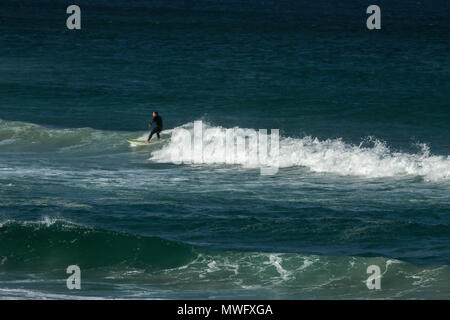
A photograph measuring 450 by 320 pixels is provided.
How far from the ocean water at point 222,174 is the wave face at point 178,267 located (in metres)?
0.04

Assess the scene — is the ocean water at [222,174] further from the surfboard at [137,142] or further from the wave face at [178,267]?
the surfboard at [137,142]

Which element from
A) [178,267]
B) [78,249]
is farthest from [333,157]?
[78,249]

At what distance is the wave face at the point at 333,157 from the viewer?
27.0 metres

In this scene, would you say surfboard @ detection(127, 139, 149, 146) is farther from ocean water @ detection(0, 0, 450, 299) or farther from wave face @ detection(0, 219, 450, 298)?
wave face @ detection(0, 219, 450, 298)

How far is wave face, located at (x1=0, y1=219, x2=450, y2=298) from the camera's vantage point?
17.3 metres

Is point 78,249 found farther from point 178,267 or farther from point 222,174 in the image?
point 222,174

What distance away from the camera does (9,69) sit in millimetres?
51125

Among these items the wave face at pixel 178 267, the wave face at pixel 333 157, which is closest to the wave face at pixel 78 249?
the wave face at pixel 178 267

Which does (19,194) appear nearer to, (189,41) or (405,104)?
(405,104)

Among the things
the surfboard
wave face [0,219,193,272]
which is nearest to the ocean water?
wave face [0,219,193,272]

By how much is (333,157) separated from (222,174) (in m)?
3.73

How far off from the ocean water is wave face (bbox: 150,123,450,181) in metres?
0.09

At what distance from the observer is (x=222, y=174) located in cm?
2717

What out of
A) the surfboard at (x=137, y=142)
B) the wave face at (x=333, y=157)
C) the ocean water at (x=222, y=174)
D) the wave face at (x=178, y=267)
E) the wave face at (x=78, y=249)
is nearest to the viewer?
the wave face at (x=178, y=267)
